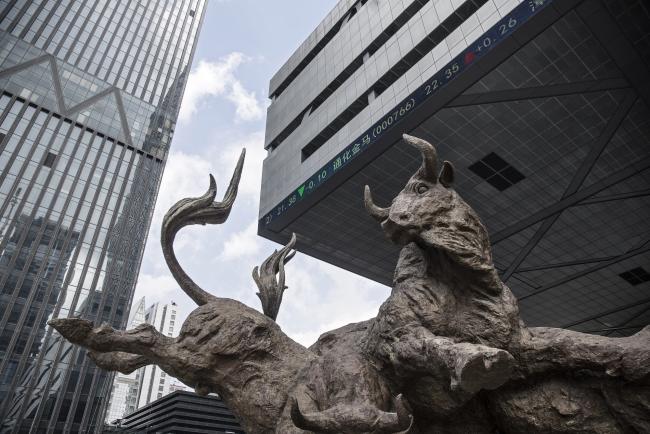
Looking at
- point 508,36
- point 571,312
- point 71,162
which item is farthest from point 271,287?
point 71,162

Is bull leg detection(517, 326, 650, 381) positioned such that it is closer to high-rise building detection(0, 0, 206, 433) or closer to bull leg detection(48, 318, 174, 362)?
bull leg detection(48, 318, 174, 362)

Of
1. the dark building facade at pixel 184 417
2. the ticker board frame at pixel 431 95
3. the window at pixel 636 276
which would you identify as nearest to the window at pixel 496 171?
the ticker board frame at pixel 431 95

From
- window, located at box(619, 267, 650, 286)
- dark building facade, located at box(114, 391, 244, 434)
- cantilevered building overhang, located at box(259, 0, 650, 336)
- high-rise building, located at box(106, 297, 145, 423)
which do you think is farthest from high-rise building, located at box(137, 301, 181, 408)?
window, located at box(619, 267, 650, 286)

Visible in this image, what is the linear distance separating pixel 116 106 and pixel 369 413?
5211 cm

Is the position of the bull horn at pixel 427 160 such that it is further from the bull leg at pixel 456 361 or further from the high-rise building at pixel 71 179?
the high-rise building at pixel 71 179

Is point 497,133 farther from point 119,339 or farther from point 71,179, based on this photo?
point 71,179

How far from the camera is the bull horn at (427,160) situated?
3354 mm

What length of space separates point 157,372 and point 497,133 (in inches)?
2729

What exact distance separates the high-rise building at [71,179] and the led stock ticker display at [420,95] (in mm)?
25896

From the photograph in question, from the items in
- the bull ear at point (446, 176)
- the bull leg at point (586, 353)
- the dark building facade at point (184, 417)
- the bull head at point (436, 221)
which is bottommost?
the bull leg at point (586, 353)

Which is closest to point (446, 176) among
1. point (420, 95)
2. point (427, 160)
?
point (427, 160)

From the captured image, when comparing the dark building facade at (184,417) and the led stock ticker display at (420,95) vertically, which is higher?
the led stock ticker display at (420,95)

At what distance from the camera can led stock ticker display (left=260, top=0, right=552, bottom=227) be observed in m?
13.3

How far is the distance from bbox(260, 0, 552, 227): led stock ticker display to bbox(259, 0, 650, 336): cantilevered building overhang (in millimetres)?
54
